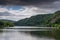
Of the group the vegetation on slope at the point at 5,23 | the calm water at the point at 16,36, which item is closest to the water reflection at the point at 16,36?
the calm water at the point at 16,36

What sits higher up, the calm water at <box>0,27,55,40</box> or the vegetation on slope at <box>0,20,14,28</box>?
the vegetation on slope at <box>0,20,14,28</box>

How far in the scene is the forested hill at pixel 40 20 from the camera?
389 centimetres

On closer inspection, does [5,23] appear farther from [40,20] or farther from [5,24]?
[40,20]

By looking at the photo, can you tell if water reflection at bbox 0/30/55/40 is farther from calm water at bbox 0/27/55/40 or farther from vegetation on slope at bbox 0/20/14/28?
vegetation on slope at bbox 0/20/14/28

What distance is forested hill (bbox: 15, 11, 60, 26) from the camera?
389 centimetres

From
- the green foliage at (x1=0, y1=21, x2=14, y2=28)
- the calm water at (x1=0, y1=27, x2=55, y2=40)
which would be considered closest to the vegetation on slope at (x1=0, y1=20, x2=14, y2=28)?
the green foliage at (x1=0, y1=21, x2=14, y2=28)

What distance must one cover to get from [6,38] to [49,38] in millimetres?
907

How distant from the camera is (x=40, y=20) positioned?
3936mm

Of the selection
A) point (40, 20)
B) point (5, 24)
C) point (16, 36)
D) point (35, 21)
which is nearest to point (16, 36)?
point (16, 36)

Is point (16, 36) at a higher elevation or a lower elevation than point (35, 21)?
lower

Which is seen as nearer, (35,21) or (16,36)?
(16,36)

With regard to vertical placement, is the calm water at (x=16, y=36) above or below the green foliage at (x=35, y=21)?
below

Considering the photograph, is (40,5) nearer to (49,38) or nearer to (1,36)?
(49,38)

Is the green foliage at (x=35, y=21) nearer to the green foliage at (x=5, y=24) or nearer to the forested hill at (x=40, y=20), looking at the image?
the forested hill at (x=40, y=20)
